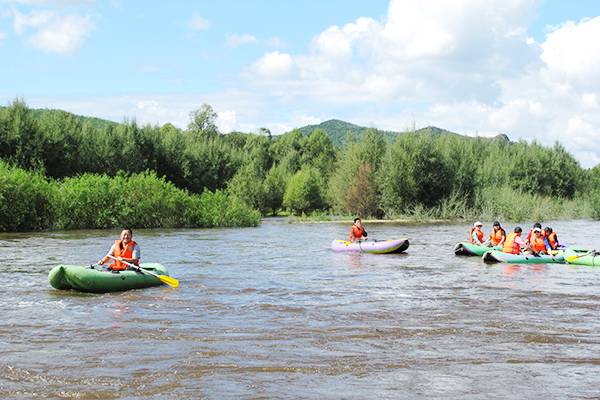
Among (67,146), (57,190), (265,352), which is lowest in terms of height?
(265,352)

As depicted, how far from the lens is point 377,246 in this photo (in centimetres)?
2266

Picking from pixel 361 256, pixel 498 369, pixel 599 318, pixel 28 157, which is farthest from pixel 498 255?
pixel 28 157

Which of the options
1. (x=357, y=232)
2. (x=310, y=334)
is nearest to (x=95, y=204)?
(x=357, y=232)

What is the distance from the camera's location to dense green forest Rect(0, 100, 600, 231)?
110 ft

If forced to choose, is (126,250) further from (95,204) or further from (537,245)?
(95,204)

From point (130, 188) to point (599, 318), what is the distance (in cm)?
2689

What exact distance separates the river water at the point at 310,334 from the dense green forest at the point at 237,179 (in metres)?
14.6

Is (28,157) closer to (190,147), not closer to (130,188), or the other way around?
(130,188)

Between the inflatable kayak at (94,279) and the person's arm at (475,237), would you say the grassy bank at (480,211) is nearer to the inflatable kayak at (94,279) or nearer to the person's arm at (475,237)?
the person's arm at (475,237)

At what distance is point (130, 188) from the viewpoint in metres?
34.7

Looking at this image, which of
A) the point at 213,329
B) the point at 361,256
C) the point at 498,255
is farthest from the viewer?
the point at 361,256

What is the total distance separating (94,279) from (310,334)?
220 inches

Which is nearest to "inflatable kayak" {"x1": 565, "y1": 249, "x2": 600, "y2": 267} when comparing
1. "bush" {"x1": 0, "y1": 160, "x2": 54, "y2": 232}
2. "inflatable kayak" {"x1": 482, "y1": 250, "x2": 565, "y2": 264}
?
"inflatable kayak" {"x1": 482, "y1": 250, "x2": 565, "y2": 264}

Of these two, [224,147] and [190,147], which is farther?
[224,147]
